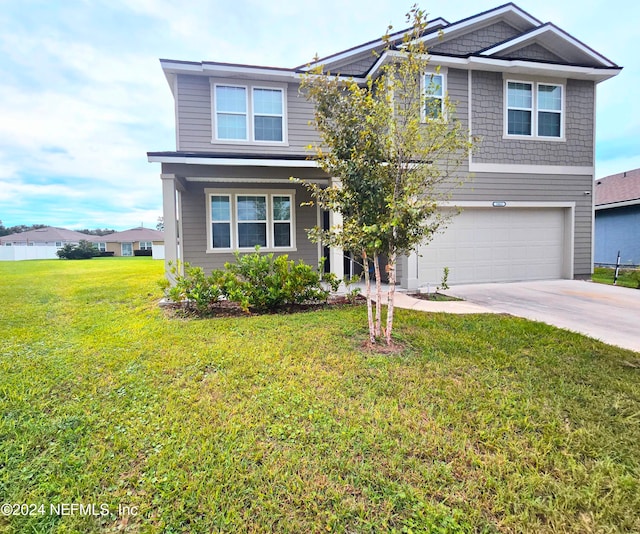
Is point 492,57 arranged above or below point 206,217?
above

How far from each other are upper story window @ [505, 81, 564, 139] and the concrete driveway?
4.70m

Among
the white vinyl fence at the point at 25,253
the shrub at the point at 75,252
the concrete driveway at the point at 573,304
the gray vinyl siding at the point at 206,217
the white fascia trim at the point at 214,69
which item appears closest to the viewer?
the concrete driveway at the point at 573,304

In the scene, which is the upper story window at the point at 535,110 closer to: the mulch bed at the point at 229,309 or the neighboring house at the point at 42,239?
the mulch bed at the point at 229,309

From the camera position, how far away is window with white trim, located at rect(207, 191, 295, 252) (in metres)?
10.0

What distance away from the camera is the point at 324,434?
277 cm

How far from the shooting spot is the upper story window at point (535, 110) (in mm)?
10039

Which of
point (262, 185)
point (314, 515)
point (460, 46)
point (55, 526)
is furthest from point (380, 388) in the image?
point (460, 46)

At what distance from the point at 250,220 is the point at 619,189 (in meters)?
18.2

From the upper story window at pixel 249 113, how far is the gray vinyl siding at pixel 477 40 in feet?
16.4

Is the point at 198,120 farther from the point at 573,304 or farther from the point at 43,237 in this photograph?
the point at 43,237

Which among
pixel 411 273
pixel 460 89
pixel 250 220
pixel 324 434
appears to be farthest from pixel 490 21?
pixel 324 434

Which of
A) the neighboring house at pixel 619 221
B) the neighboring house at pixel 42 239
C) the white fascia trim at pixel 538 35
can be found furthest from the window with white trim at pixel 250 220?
the neighboring house at pixel 42 239

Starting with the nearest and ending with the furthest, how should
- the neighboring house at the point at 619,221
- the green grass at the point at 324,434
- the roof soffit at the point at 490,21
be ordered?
the green grass at the point at 324,434
the roof soffit at the point at 490,21
the neighboring house at the point at 619,221

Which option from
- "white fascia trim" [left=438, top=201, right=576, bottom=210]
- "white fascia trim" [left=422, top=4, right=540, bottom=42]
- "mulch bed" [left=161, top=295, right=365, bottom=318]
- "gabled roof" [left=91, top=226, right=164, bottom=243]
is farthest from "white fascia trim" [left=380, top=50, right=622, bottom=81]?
"gabled roof" [left=91, top=226, right=164, bottom=243]
